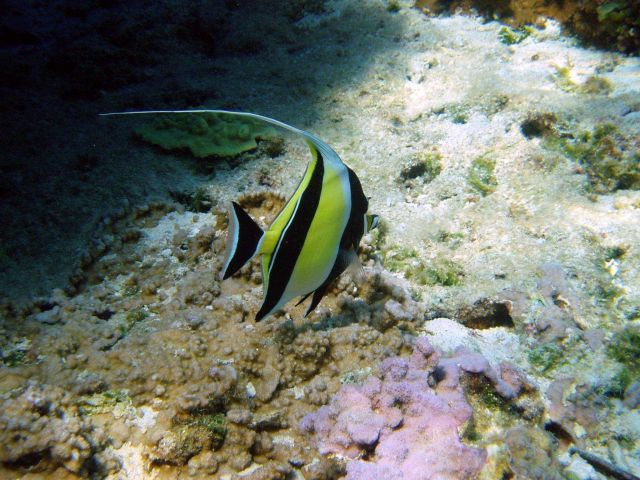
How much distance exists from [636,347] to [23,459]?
3146 millimetres

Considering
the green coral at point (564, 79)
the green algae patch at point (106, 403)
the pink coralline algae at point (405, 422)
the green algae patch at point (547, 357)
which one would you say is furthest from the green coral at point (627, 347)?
the green coral at point (564, 79)

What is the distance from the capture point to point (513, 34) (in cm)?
502

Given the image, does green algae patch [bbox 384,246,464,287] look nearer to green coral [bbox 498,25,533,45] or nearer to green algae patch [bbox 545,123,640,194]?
green algae patch [bbox 545,123,640,194]

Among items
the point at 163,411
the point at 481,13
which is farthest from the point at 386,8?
the point at 163,411

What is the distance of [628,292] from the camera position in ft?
8.60

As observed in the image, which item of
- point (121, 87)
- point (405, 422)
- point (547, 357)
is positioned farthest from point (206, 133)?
point (547, 357)

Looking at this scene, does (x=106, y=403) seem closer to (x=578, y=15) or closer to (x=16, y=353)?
(x=16, y=353)

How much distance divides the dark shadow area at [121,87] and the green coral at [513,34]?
53.6 inches

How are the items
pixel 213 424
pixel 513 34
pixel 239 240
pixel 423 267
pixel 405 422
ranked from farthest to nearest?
pixel 513 34, pixel 423 267, pixel 405 422, pixel 213 424, pixel 239 240

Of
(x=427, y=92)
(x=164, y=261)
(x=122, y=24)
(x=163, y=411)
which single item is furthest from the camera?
(x=122, y=24)

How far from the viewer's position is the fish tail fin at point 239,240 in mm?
1278

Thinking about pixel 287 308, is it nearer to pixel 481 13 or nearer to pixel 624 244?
pixel 624 244

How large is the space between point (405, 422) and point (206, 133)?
3078 mm

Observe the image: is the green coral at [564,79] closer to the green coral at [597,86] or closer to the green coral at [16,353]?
the green coral at [597,86]
